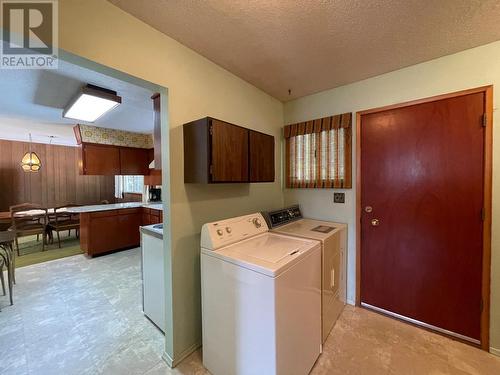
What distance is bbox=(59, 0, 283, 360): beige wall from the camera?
1.19m

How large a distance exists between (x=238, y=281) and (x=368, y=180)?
173 cm

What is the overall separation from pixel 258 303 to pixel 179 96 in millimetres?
1564

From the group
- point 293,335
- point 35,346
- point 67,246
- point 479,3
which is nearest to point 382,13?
point 479,3

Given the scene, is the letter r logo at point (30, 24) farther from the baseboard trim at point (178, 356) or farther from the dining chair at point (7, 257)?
the dining chair at point (7, 257)

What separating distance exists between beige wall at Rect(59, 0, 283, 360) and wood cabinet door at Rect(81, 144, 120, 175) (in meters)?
3.44

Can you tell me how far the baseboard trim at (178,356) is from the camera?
→ 5.15ft

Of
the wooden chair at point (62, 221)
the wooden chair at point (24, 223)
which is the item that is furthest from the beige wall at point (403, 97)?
the wooden chair at point (24, 223)

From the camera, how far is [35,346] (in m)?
1.74

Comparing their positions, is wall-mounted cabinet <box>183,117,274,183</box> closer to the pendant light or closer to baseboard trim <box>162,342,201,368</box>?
baseboard trim <box>162,342,201,368</box>

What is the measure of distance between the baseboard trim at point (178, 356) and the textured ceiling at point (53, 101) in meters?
2.64

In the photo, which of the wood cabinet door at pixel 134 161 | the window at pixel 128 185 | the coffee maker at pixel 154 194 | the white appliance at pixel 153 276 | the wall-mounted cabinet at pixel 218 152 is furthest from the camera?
the window at pixel 128 185

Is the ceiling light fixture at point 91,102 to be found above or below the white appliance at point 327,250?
above

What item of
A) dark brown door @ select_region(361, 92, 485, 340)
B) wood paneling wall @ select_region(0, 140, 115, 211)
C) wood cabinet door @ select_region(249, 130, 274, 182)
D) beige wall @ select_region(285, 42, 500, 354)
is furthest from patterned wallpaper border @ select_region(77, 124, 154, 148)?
dark brown door @ select_region(361, 92, 485, 340)

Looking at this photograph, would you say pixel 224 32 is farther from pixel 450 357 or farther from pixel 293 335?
pixel 450 357
